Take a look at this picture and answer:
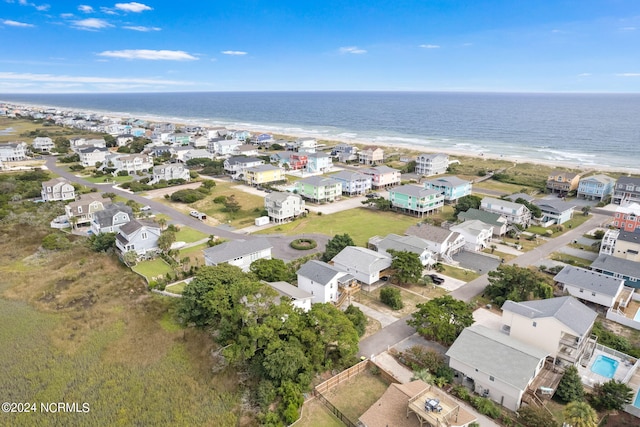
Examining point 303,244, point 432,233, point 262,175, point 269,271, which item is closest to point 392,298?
point 269,271

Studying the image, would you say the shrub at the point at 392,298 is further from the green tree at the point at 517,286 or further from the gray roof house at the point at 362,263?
the green tree at the point at 517,286

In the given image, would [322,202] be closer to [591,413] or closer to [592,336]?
[592,336]

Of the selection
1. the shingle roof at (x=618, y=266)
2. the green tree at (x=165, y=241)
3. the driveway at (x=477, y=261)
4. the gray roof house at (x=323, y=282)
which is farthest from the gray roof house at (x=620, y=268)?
the green tree at (x=165, y=241)

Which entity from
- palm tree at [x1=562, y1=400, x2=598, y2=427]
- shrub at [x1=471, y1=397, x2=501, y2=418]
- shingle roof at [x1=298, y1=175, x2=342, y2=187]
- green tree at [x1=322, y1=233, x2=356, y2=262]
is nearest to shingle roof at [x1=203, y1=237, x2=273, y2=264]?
green tree at [x1=322, y1=233, x2=356, y2=262]

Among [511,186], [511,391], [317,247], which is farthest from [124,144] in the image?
[511,391]

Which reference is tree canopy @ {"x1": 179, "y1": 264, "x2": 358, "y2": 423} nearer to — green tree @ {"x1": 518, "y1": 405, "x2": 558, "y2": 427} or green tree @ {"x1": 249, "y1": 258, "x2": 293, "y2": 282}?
green tree @ {"x1": 249, "y1": 258, "x2": 293, "y2": 282}

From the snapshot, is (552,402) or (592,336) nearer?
(552,402)
